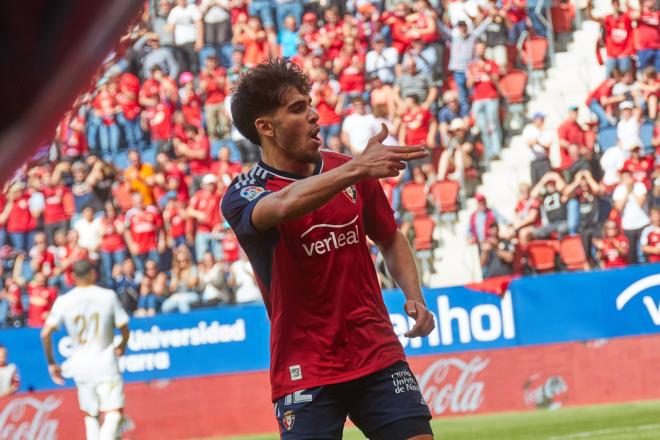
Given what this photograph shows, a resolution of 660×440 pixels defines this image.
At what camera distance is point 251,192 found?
14.5ft

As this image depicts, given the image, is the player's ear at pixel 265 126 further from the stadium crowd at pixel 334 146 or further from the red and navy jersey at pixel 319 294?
the stadium crowd at pixel 334 146

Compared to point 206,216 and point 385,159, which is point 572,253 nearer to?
point 206,216

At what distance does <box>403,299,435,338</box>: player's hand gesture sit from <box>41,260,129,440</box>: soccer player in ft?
20.4

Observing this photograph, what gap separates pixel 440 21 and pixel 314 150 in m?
12.9

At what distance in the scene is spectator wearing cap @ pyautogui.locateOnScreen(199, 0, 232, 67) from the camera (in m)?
18.9

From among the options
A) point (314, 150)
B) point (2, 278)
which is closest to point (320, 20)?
point (2, 278)

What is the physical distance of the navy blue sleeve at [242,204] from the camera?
4316 mm

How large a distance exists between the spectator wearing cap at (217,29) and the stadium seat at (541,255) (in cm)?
656

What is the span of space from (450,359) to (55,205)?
284 inches

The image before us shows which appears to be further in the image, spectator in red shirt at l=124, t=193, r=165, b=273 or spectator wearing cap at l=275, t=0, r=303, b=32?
spectator wearing cap at l=275, t=0, r=303, b=32

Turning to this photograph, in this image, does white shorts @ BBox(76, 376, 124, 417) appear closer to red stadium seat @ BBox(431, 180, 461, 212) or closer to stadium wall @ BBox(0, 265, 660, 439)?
stadium wall @ BBox(0, 265, 660, 439)

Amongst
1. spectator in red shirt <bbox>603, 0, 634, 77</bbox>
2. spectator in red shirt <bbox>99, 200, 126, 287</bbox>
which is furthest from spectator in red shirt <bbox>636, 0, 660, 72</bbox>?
spectator in red shirt <bbox>99, 200, 126, 287</bbox>

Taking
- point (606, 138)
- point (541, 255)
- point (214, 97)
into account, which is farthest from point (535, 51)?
point (214, 97)

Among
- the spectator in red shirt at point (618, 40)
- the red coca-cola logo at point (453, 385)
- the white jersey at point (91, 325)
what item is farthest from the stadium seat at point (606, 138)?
the white jersey at point (91, 325)
